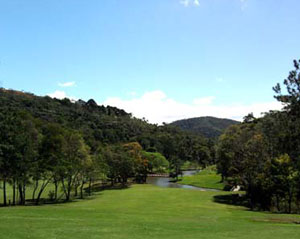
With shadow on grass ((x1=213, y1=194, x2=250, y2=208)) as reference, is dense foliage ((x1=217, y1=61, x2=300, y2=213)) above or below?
above

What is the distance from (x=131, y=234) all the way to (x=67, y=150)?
111 ft

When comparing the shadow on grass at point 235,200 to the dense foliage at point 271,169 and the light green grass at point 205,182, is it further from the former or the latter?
the light green grass at point 205,182

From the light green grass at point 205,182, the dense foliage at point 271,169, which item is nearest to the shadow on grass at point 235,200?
the dense foliage at point 271,169

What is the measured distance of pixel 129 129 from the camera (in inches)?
7470

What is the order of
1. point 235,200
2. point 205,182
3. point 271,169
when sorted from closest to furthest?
point 271,169 → point 235,200 → point 205,182

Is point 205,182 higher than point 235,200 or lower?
lower

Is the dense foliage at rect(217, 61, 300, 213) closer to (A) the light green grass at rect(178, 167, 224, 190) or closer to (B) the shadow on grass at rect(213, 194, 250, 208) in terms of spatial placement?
(B) the shadow on grass at rect(213, 194, 250, 208)

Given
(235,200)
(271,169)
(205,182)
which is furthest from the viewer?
(205,182)

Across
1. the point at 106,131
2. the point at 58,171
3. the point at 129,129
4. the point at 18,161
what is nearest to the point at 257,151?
the point at 58,171

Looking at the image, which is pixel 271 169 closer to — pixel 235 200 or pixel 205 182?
pixel 235 200

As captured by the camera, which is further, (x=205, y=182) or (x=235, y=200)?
(x=205, y=182)

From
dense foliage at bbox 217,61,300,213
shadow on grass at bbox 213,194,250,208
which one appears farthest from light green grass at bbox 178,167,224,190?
dense foliage at bbox 217,61,300,213

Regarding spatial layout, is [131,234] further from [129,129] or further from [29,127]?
[129,129]

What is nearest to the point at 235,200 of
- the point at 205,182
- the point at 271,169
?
the point at 271,169
